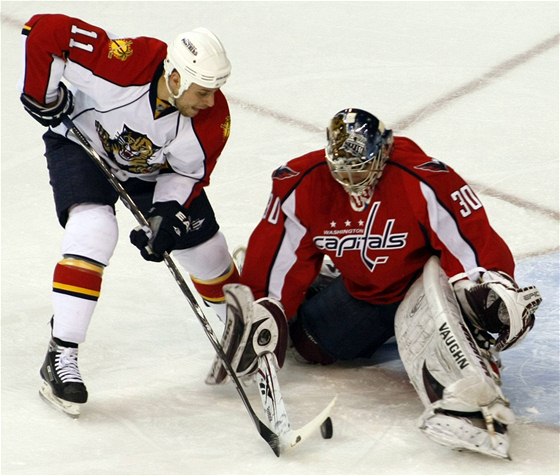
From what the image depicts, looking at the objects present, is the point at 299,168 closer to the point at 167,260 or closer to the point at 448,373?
the point at 167,260

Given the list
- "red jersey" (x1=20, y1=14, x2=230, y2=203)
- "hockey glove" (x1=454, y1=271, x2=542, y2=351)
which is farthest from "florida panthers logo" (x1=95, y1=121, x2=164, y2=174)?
"hockey glove" (x1=454, y1=271, x2=542, y2=351)

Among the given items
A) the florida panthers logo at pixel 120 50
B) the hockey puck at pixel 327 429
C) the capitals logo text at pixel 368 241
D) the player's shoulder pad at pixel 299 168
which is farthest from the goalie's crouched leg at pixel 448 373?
the florida panthers logo at pixel 120 50

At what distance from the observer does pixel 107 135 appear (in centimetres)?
399

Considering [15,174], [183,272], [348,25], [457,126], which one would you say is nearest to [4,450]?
[183,272]

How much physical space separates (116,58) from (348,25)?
9.45 ft

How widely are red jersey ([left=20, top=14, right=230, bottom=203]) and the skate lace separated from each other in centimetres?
50

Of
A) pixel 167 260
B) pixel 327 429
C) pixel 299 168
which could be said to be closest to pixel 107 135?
pixel 167 260

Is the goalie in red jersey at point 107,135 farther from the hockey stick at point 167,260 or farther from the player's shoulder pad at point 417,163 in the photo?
the player's shoulder pad at point 417,163

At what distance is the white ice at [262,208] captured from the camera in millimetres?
3668

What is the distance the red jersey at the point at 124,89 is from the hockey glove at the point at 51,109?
0.06 feet

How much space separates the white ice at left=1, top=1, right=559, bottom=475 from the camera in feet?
12.0

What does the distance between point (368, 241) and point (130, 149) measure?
71 centimetres

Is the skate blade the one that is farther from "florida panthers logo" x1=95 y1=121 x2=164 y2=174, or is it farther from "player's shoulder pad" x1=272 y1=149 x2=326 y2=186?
"player's shoulder pad" x1=272 y1=149 x2=326 y2=186

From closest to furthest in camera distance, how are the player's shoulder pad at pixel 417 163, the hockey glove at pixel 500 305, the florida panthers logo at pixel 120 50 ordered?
1. the hockey glove at pixel 500 305
2. the player's shoulder pad at pixel 417 163
3. the florida panthers logo at pixel 120 50
